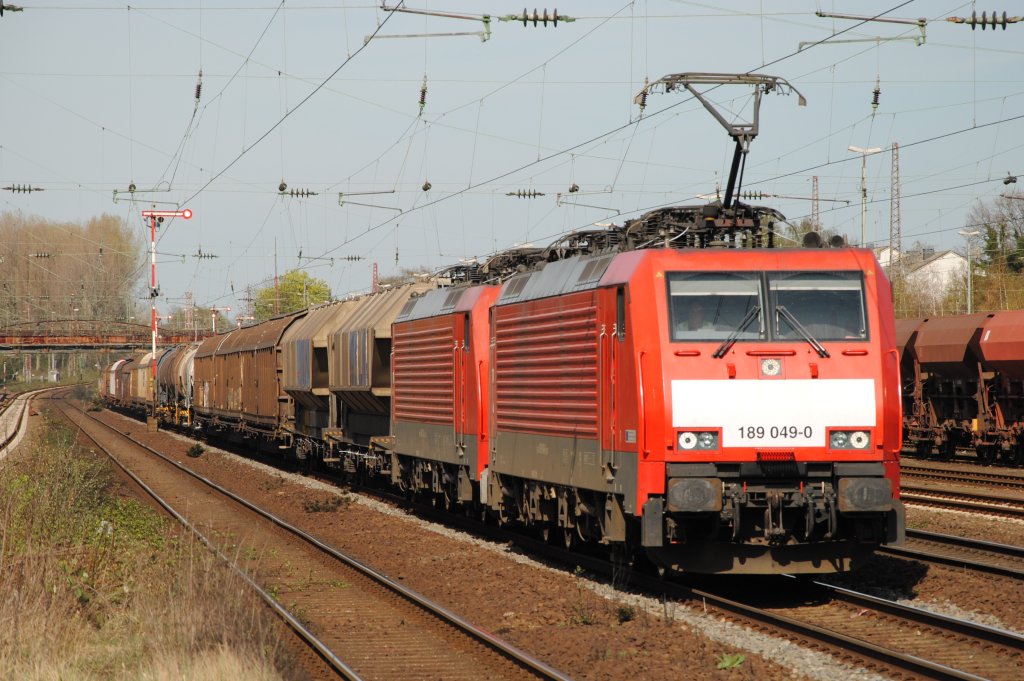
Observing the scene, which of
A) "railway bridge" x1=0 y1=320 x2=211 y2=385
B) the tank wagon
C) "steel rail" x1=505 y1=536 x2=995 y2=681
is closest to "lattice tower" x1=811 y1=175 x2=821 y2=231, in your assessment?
the tank wagon

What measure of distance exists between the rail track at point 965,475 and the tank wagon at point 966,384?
1.24 metres

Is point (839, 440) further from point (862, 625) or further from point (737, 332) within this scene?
point (862, 625)

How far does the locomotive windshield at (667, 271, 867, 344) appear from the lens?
11781mm

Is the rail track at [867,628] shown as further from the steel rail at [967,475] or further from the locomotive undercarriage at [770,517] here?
the steel rail at [967,475]

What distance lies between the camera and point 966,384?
1206 inches

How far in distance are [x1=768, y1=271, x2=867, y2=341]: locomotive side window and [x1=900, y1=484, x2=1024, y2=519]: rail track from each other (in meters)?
8.47

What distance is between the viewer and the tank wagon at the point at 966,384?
2828 cm

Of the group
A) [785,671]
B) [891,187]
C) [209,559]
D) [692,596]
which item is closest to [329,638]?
[209,559]

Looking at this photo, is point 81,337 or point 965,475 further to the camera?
point 81,337

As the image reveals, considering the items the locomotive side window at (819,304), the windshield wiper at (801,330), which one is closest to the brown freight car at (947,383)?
the locomotive side window at (819,304)

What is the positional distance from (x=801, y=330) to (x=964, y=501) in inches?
423

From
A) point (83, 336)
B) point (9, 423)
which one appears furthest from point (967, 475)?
point (83, 336)

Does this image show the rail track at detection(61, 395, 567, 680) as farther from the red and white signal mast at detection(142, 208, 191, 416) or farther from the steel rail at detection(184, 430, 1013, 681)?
the red and white signal mast at detection(142, 208, 191, 416)

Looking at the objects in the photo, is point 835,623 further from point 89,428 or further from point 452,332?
point 89,428
